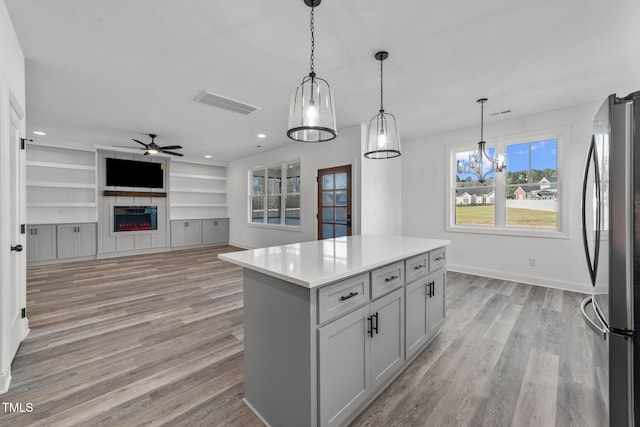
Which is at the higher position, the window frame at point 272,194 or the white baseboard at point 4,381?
the window frame at point 272,194

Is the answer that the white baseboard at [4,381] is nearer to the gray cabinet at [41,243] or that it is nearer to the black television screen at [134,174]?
the gray cabinet at [41,243]

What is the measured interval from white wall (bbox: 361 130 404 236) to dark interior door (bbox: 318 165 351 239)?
1.03 ft

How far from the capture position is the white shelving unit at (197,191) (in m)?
8.06

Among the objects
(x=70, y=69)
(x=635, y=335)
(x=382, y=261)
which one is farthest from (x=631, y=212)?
(x=70, y=69)

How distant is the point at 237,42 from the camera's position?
2.42 m

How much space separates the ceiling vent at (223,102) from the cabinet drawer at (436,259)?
10.2 feet

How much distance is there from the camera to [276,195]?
7.00m

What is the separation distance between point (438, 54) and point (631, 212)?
2105mm

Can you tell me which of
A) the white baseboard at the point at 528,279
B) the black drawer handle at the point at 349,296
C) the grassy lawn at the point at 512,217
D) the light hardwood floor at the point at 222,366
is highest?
the grassy lawn at the point at 512,217

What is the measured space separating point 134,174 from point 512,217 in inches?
327

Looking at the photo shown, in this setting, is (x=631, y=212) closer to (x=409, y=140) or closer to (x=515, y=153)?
(x=515, y=153)

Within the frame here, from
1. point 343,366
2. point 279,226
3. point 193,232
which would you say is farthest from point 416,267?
point 193,232

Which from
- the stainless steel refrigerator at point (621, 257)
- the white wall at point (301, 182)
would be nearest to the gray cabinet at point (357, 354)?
the stainless steel refrigerator at point (621, 257)

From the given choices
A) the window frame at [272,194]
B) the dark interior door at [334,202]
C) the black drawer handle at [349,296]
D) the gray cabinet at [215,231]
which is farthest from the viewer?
the gray cabinet at [215,231]
